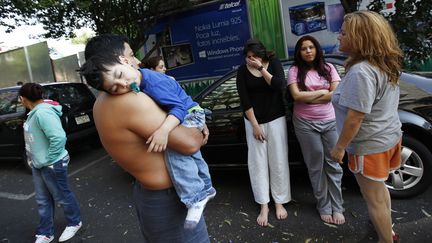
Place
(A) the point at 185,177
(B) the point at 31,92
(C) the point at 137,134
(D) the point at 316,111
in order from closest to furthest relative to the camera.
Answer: (C) the point at 137,134 → (A) the point at 185,177 → (D) the point at 316,111 → (B) the point at 31,92

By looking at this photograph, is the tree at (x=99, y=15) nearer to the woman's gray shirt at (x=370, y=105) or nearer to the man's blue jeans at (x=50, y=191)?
the man's blue jeans at (x=50, y=191)

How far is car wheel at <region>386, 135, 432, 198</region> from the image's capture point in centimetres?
350

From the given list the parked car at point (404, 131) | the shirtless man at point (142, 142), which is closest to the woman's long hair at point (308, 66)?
the parked car at point (404, 131)

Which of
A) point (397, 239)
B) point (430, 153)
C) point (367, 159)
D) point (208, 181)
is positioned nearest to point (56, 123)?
point (208, 181)

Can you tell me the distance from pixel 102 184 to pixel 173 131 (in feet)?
14.0

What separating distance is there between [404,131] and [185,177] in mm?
2734

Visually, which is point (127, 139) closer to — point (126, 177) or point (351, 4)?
point (126, 177)

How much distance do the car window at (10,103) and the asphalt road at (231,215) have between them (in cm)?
155

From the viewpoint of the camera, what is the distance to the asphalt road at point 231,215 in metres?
3.24

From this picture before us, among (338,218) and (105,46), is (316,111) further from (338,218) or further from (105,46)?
(105,46)

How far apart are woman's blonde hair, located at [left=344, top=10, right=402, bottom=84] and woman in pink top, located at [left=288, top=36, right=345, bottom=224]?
37.0 inches

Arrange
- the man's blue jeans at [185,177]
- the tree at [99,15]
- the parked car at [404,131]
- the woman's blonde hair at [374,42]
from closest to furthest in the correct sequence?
the man's blue jeans at [185,177] → the woman's blonde hair at [374,42] → the parked car at [404,131] → the tree at [99,15]

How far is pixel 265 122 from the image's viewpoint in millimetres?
3410

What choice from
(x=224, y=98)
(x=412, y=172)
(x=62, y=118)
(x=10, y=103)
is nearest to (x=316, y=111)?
(x=412, y=172)
